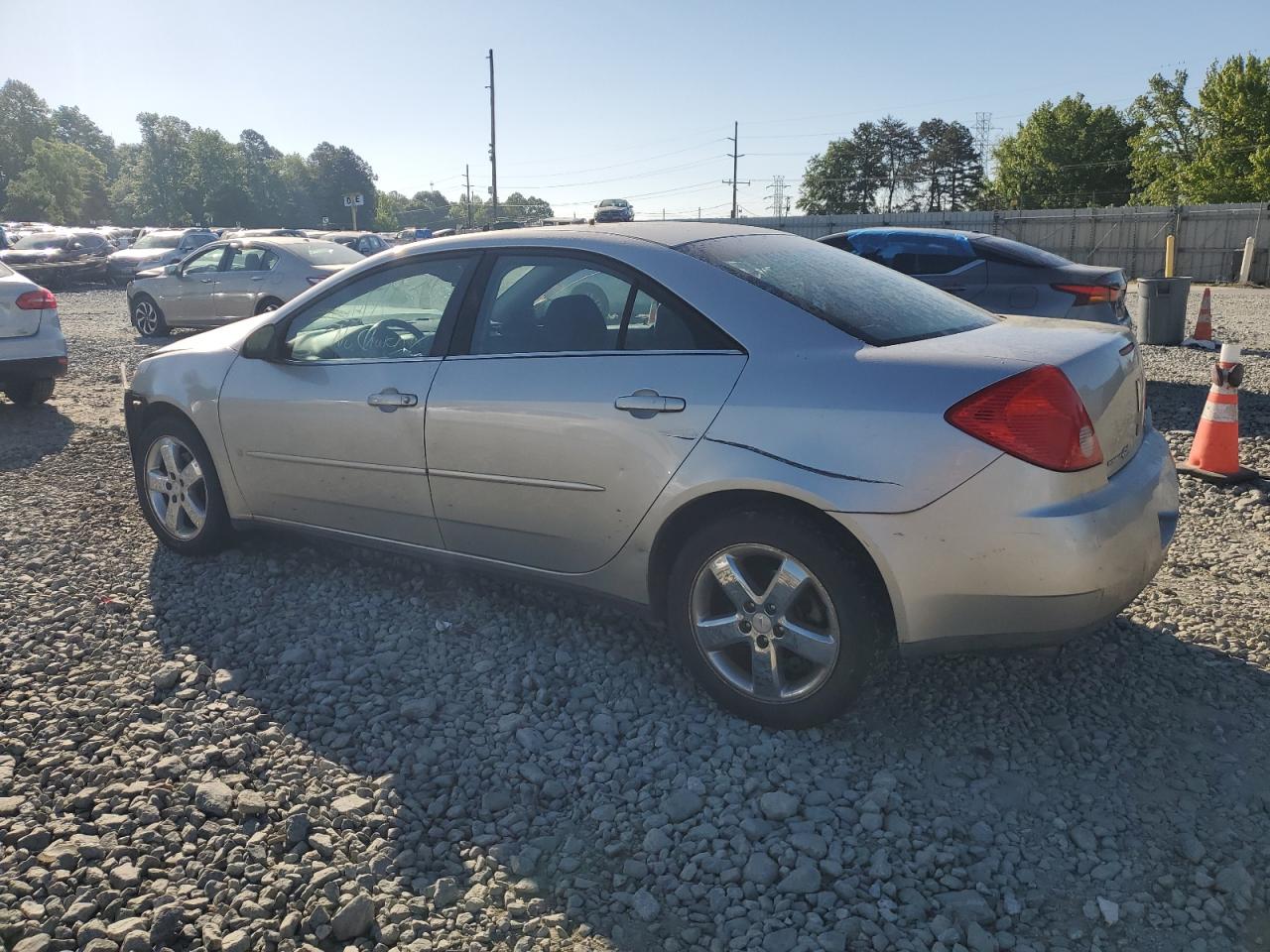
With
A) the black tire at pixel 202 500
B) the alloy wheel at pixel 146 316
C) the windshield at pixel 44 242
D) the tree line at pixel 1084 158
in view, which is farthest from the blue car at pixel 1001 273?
the tree line at pixel 1084 158

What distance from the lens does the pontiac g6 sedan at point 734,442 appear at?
282cm

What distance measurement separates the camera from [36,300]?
852 centimetres

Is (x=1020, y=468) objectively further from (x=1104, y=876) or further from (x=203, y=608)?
(x=203, y=608)

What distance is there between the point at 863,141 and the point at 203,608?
10338 centimetres

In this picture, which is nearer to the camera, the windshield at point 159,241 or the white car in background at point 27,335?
the white car in background at point 27,335

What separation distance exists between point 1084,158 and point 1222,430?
239 feet

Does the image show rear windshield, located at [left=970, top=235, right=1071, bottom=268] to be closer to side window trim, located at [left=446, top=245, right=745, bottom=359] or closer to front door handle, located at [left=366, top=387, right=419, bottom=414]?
side window trim, located at [left=446, top=245, right=745, bottom=359]

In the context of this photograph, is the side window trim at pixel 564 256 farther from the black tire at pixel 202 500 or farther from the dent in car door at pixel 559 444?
the black tire at pixel 202 500

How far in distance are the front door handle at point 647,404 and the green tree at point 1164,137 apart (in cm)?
5605

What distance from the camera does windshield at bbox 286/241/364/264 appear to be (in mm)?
13602

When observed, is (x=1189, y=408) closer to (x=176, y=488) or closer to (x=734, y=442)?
(x=734, y=442)

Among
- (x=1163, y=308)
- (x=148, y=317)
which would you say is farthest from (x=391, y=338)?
(x=148, y=317)

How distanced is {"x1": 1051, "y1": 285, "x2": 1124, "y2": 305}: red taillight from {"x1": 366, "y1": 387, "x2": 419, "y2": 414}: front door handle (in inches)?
260

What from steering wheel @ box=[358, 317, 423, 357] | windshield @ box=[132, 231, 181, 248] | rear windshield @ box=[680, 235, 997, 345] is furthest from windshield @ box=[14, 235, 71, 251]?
rear windshield @ box=[680, 235, 997, 345]
